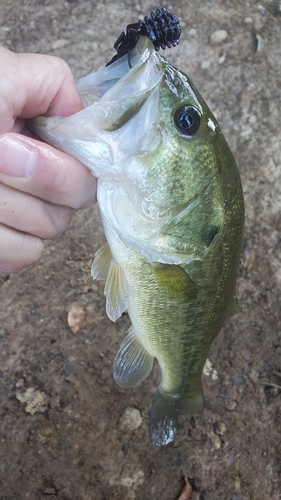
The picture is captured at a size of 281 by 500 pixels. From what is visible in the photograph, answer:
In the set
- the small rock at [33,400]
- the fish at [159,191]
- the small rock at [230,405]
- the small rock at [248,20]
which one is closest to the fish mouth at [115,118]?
the fish at [159,191]

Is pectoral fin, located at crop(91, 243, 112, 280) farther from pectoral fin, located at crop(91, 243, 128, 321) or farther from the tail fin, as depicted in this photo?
the tail fin

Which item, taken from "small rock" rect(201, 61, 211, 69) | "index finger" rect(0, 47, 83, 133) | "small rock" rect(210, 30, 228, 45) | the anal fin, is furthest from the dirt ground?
"index finger" rect(0, 47, 83, 133)

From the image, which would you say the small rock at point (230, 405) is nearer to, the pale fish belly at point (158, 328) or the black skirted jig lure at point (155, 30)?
the pale fish belly at point (158, 328)

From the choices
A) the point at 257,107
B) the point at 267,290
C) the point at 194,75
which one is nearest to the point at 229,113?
the point at 257,107

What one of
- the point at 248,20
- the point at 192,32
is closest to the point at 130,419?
the point at 192,32

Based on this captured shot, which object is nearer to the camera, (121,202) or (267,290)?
(121,202)

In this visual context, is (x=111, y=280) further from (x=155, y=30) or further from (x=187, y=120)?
(x=155, y=30)

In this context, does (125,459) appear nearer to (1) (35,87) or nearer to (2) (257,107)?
(1) (35,87)
